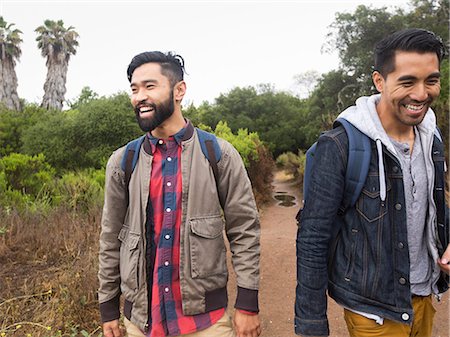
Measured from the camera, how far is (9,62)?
22.6 metres

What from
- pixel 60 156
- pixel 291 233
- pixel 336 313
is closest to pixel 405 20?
pixel 291 233

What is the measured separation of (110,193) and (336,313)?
3.01 meters

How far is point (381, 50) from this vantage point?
60.9 inches

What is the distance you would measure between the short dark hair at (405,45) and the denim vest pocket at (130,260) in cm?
128

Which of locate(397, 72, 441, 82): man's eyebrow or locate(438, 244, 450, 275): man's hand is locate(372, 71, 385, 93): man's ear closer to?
locate(397, 72, 441, 82): man's eyebrow

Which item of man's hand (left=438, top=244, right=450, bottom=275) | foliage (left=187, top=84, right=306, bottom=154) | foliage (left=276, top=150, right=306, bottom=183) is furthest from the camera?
foliage (left=187, top=84, right=306, bottom=154)

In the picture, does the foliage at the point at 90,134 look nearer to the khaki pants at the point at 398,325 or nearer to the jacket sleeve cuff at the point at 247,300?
the jacket sleeve cuff at the point at 247,300

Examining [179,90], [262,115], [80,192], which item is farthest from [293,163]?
[179,90]

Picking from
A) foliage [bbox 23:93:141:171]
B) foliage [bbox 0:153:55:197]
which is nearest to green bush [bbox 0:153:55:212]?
foliage [bbox 0:153:55:197]

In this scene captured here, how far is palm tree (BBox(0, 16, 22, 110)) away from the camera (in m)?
21.5

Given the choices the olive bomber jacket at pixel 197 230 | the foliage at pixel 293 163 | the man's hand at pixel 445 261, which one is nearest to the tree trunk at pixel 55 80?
the foliage at pixel 293 163

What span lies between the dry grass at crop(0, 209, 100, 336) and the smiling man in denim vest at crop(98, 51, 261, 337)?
4.43 ft

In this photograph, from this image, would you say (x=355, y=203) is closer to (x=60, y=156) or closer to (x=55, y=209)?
(x=55, y=209)

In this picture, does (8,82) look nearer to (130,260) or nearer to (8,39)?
(8,39)
